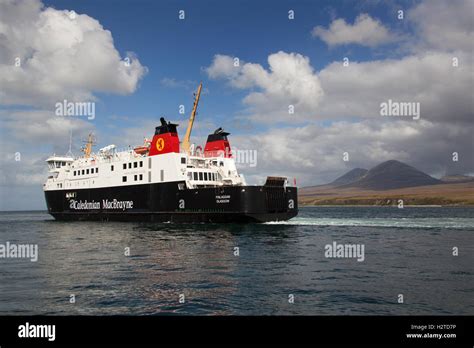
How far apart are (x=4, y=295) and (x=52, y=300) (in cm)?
244

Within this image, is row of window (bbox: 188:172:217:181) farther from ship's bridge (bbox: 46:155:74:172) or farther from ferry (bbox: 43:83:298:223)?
ship's bridge (bbox: 46:155:74:172)

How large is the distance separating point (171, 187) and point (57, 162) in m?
27.8

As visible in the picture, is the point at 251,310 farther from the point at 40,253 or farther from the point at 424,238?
the point at 424,238

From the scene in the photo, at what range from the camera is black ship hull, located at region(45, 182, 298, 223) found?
3978 centimetres

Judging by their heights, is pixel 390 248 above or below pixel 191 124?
below

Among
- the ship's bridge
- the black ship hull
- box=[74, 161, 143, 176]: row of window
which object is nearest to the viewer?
the black ship hull

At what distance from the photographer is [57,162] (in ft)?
203

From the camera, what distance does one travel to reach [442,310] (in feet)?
37.2

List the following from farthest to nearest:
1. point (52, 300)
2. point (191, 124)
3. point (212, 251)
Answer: point (191, 124) → point (212, 251) → point (52, 300)

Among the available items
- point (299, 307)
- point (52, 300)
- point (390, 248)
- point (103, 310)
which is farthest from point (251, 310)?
point (390, 248)

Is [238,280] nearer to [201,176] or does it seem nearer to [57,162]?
[201,176]

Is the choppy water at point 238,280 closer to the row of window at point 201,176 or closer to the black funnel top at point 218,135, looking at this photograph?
the row of window at point 201,176

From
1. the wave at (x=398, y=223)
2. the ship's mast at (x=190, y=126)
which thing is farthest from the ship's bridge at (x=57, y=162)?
the wave at (x=398, y=223)

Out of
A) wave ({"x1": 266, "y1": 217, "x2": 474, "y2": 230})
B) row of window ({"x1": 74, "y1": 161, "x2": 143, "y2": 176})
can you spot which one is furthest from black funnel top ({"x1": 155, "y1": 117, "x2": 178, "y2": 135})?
wave ({"x1": 266, "y1": 217, "x2": 474, "y2": 230})
